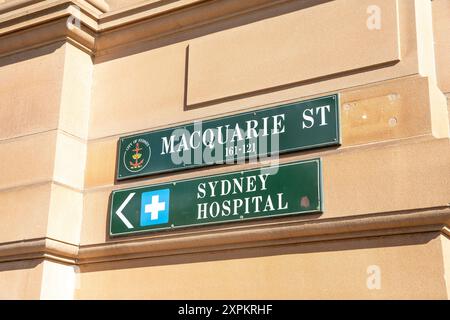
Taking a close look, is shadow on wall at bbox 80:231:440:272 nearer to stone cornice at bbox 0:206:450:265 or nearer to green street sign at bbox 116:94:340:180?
stone cornice at bbox 0:206:450:265

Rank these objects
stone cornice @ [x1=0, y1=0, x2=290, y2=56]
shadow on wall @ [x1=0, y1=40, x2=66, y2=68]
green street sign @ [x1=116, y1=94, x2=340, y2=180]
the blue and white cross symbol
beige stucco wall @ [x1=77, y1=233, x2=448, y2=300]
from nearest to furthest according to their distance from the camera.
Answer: beige stucco wall @ [x1=77, y1=233, x2=448, y2=300] < green street sign @ [x1=116, y1=94, x2=340, y2=180] < the blue and white cross symbol < stone cornice @ [x1=0, y1=0, x2=290, y2=56] < shadow on wall @ [x1=0, y1=40, x2=66, y2=68]

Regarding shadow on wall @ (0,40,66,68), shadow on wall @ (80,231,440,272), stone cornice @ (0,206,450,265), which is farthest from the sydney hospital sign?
shadow on wall @ (0,40,66,68)

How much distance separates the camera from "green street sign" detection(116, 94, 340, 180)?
20.6ft

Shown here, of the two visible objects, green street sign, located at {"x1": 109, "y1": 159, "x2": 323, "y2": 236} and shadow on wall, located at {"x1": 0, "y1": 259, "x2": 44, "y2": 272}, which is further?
shadow on wall, located at {"x1": 0, "y1": 259, "x2": 44, "y2": 272}

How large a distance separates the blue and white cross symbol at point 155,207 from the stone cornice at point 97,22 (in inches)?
66.5

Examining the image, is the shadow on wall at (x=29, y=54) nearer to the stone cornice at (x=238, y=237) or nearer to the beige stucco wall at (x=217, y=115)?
the beige stucco wall at (x=217, y=115)

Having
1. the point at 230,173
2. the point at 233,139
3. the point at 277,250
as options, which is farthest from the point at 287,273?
the point at 233,139

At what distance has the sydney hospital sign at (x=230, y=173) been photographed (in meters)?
6.22

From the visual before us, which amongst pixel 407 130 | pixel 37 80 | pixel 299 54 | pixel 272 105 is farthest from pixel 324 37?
pixel 37 80

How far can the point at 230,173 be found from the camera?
21.4 ft

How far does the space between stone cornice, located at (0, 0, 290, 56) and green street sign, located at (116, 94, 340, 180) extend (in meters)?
1.11

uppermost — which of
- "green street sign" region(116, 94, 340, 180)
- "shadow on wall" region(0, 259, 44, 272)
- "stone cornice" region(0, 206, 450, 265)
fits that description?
"green street sign" region(116, 94, 340, 180)

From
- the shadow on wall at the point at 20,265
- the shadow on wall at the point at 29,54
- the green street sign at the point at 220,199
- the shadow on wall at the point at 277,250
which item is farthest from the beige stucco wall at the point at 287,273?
the shadow on wall at the point at 29,54
